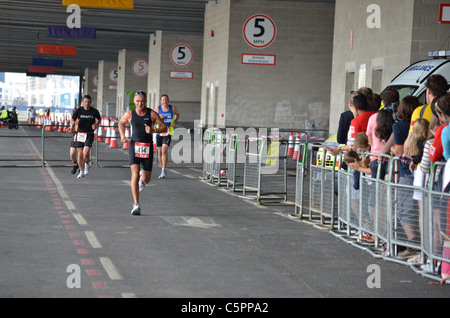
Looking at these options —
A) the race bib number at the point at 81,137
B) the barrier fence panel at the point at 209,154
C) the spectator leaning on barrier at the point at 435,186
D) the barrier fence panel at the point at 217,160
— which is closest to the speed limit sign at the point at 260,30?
the barrier fence panel at the point at 209,154

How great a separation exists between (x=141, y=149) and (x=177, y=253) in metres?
4.14

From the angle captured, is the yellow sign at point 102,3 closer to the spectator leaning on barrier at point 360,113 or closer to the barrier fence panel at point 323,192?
the barrier fence panel at point 323,192

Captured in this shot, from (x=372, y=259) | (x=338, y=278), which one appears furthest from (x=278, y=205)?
(x=338, y=278)

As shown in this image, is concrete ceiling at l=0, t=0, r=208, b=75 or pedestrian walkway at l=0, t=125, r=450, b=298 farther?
concrete ceiling at l=0, t=0, r=208, b=75

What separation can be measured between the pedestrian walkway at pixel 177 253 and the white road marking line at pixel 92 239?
0.01 m

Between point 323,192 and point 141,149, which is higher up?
point 141,149

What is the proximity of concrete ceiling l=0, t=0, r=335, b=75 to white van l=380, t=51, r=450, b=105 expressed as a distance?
681 inches

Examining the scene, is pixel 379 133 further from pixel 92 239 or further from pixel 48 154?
pixel 48 154

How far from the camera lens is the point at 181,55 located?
115 ft

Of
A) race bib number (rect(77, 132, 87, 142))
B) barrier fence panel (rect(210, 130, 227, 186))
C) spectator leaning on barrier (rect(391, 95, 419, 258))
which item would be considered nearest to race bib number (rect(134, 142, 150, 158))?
spectator leaning on barrier (rect(391, 95, 419, 258))

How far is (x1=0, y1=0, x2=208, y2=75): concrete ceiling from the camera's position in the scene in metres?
35.1

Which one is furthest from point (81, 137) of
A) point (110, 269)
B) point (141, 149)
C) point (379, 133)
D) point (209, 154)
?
point (110, 269)

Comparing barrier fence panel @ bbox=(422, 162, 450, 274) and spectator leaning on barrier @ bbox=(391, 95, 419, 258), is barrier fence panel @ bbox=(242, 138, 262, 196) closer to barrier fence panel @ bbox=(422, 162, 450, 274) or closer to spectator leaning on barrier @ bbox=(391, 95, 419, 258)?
spectator leaning on barrier @ bbox=(391, 95, 419, 258)

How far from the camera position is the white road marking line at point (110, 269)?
26.9 feet
